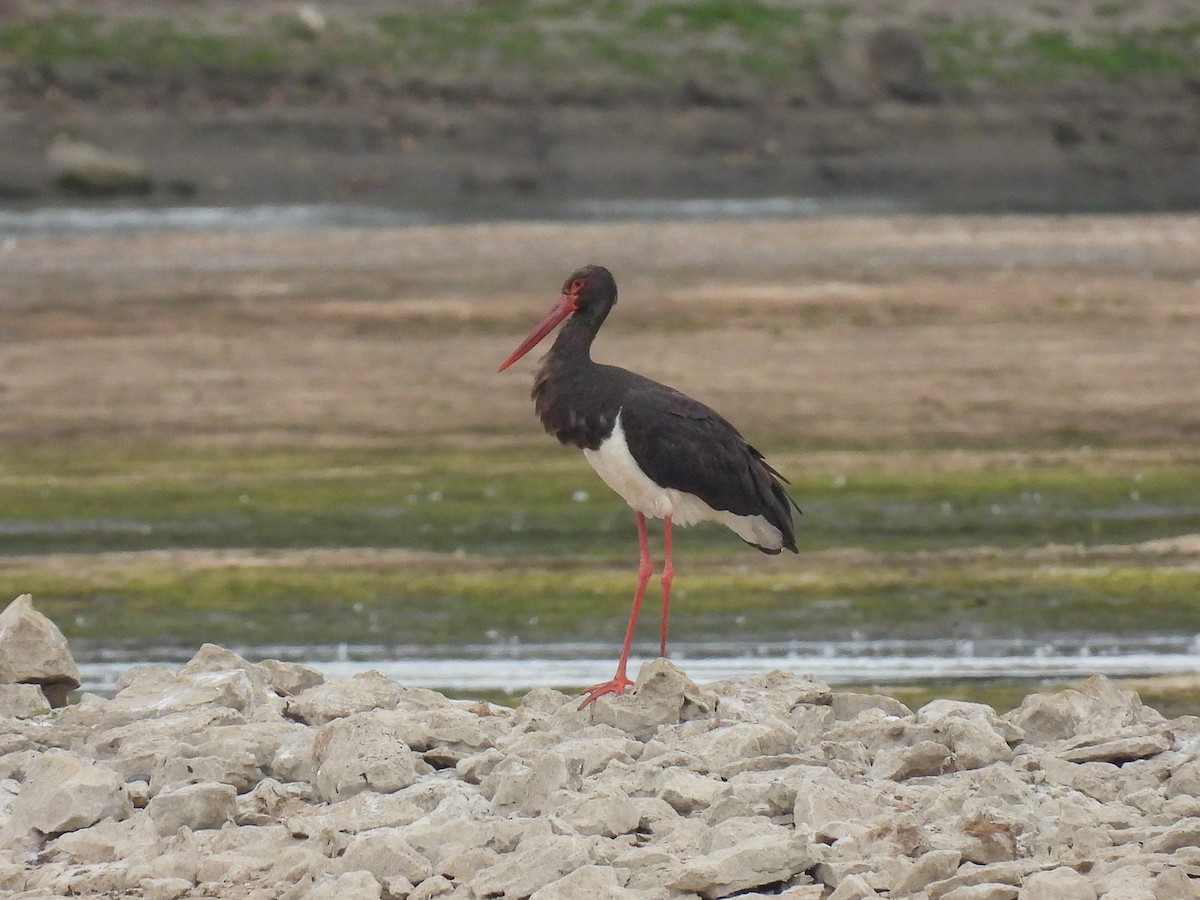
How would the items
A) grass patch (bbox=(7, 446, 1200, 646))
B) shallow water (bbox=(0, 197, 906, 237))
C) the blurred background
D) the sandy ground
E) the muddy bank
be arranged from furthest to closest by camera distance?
the muddy bank < shallow water (bbox=(0, 197, 906, 237)) < the sandy ground < the blurred background < grass patch (bbox=(7, 446, 1200, 646))

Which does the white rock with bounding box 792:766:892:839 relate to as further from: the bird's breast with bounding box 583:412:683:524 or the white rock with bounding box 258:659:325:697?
the white rock with bounding box 258:659:325:697

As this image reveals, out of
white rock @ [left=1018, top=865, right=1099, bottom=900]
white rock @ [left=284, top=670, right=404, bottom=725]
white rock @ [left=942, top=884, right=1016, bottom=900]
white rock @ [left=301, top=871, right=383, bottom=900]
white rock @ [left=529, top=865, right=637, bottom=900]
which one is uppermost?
white rock @ [left=1018, top=865, right=1099, bottom=900]

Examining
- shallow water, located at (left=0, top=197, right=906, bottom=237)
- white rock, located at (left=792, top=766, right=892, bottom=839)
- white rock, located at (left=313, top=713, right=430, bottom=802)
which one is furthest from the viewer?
shallow water, located at (left=0, top=197, right=906, bottom=237)

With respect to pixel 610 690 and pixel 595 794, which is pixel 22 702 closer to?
pixel 610 690

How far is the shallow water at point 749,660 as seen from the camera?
941 centimetres

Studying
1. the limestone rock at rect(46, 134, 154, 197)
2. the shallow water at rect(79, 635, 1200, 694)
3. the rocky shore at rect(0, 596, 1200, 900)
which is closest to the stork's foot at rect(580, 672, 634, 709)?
the rocky shore at rect(0, 596, 1200, 900)

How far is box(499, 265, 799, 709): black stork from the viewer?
7801 mm

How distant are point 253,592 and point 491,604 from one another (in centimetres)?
126

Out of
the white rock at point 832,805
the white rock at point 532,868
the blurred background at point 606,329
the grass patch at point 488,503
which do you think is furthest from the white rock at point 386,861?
the grass patch at point 488,503

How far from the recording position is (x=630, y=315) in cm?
2145

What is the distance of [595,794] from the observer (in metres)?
6.60

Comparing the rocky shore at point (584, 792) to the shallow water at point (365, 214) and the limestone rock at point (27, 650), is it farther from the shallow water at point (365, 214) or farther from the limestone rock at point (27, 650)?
the shallow water at point (365, 214)

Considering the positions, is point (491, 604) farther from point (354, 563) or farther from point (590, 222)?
point (590, 222)

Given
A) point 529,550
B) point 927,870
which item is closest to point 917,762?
point 927,870
